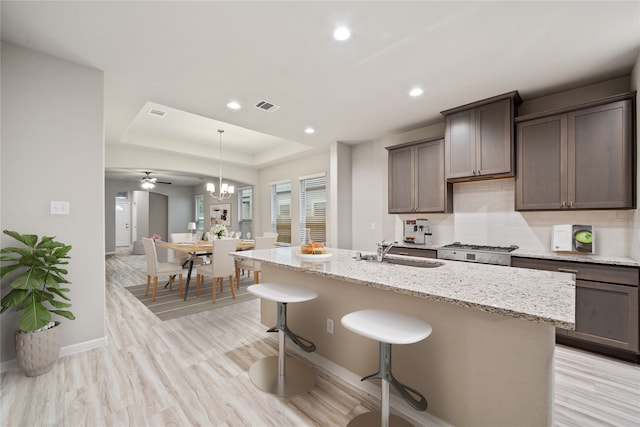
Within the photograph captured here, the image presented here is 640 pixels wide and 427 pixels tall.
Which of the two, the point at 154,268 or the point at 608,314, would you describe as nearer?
the point at 608,314

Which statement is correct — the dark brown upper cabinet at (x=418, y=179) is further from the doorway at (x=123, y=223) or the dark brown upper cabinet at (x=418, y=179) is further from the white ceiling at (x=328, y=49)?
the doorway at (x=123, y=223)

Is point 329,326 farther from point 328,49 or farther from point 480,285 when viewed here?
point 328,49

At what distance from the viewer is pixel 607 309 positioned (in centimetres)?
238

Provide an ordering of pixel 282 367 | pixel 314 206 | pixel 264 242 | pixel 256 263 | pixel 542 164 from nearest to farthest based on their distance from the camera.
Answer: pixel 282 367, pixel 542 164, pixel 256 263, pixel 264 242, pixel 314 206

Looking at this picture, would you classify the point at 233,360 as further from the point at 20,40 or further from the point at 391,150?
the point at 391,150

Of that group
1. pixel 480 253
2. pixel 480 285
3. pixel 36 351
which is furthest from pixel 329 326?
pixel 36 351

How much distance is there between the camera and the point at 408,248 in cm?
382

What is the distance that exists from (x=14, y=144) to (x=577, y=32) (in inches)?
175

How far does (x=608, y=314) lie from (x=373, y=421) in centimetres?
235

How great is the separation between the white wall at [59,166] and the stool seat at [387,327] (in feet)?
8.16

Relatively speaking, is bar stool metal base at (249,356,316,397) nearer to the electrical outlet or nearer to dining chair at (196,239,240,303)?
the electrical outlet

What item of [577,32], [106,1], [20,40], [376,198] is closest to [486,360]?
[577,32]

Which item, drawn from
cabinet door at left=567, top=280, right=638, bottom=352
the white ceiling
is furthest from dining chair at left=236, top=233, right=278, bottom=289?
cabinet door at left=567, top=280, right=638, bottom=352

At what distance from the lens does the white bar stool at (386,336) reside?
1288 millimetres
